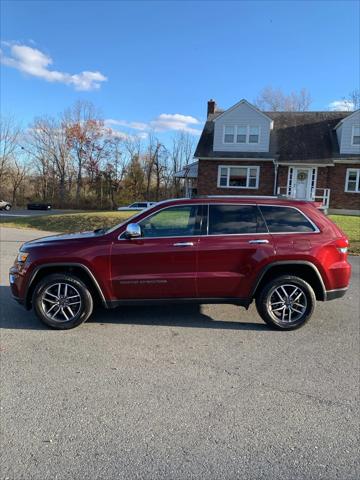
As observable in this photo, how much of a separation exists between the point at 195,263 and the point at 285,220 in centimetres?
136

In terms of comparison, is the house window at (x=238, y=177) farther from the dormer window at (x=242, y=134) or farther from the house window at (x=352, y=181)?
the house window at (x=352, y=181)

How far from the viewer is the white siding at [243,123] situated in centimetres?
2617

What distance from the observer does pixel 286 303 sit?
4.88 meters

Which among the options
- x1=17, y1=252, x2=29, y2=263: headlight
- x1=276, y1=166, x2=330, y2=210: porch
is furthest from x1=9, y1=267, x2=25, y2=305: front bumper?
x1=276, y1=166, x2=330, y2=210: porch

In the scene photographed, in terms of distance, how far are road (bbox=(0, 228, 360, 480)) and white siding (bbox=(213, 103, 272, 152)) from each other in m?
22.6

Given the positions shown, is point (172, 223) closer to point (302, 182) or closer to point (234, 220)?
point (234, 220)

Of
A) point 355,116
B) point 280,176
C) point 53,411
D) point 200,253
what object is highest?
point 355,116

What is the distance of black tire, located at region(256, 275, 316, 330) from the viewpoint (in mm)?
4832

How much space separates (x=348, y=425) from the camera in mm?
2900

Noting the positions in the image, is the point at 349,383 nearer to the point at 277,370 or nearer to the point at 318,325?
the point at 277,370

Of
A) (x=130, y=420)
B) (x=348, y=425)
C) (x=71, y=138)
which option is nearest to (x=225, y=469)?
(x=130, y=420)

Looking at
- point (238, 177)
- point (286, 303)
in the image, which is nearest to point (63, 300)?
point (286, 303)

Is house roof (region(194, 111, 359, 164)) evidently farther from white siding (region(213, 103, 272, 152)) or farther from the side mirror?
the side mirror

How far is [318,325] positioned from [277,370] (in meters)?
1.60
